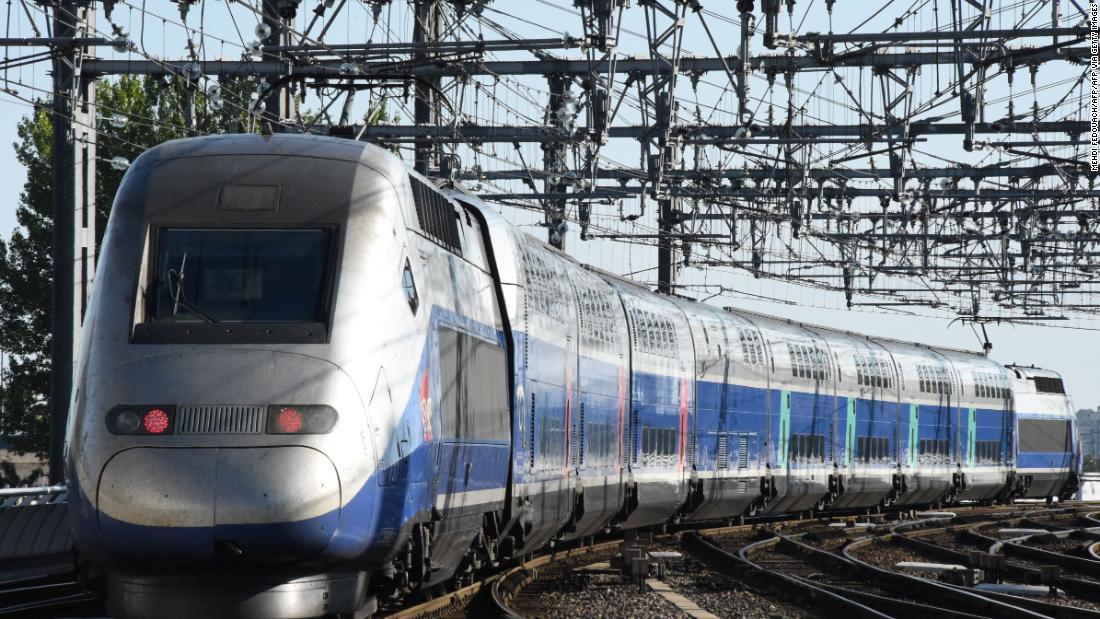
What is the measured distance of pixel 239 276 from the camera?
38.6 ft

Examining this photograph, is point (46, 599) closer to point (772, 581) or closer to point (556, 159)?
point (772, 581)

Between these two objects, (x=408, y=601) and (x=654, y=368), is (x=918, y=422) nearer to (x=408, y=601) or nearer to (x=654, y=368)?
(x=654, y=368)

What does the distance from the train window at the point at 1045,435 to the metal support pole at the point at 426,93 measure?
2308 cm

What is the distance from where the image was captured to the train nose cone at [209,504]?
35.4ft

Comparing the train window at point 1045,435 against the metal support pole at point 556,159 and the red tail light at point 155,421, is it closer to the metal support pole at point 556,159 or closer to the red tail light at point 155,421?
the metal support pole at point 556,159

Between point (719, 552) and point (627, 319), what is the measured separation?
366 centimetres

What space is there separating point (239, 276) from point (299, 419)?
1300 millimetres

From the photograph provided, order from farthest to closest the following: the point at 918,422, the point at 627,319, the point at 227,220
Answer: the point at 918,422 → the point at 627,319 → the point at 227,220

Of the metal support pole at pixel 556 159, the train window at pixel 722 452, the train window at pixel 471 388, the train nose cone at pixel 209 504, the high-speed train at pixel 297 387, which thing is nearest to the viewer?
the train nose cone at pixel 209 504

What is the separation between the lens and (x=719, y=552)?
24328 millimetres

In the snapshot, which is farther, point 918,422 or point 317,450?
point 918,422

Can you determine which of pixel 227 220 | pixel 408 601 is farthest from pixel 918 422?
pixel 227 220

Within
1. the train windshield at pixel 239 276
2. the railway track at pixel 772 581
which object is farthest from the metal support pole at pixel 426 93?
the train windshield at pixel 239 276

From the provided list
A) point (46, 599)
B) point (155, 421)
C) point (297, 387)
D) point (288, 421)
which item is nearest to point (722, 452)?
point (46, 599)
